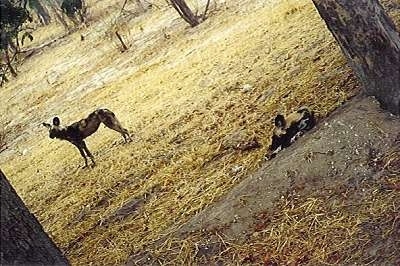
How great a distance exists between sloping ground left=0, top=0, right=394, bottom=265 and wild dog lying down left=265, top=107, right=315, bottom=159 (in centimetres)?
23

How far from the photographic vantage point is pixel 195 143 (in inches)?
281

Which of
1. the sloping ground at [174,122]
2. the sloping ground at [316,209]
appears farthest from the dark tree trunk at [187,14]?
the sloping ground at [316,209]

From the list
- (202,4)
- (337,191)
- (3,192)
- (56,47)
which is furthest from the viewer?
(56,47)

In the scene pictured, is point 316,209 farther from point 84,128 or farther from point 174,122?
point 84,128

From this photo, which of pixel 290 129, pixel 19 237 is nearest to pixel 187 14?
pixel 290 129

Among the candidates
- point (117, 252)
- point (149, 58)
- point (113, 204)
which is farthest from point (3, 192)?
point (149, 58)

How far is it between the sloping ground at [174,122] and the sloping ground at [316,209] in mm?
392

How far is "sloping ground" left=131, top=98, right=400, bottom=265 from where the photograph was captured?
3.99 metres

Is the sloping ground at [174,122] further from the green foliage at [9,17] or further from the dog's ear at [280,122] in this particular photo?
the green foliage at [9,17]

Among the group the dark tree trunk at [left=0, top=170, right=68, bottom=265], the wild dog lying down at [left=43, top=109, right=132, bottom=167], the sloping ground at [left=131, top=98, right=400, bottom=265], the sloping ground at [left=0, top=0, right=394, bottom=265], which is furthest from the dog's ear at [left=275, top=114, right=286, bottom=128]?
the wild dog lying down at [left=43, top=109, right=132, bottom=167]

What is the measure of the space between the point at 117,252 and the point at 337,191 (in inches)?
79.7

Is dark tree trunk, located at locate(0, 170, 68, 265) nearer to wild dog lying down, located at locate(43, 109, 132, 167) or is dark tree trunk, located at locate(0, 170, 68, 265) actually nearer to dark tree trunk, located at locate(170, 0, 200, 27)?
wild dog lying down, located at locate(43, 109, 132, 167)

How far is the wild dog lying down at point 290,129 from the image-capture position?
5.60m

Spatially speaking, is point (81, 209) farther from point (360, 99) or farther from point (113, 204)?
point (360, 99)
